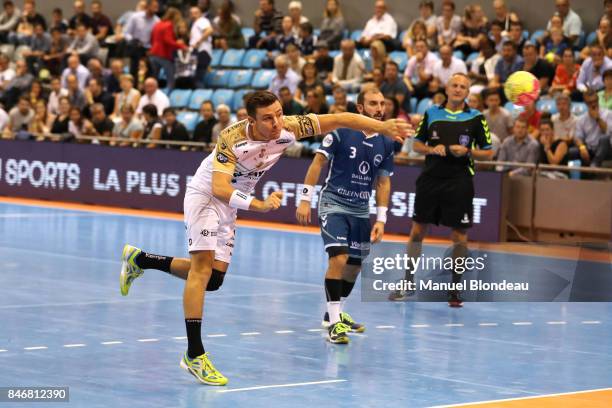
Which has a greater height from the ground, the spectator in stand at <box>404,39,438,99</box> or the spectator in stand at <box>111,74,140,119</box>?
the spectator in stand at <box>404,39,438,99</box>

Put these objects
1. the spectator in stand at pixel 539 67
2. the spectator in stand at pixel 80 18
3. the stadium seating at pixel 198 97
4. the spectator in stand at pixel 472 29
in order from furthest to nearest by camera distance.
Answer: the spectator in stand at pixel 80 18 < the stadium seating at pixel 198 97 < the spectator in stand at pixel 472 29 < the spectator in stand at pixel 539 67

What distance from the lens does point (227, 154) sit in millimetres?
8641

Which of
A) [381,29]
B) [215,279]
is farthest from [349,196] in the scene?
[381,29]

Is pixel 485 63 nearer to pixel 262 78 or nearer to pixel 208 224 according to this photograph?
pixel 262 78

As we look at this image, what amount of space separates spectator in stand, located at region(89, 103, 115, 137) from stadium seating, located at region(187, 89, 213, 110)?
198cm

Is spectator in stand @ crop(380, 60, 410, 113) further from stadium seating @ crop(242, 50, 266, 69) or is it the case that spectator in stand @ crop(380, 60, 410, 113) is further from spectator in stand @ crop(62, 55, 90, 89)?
spectator in stand @ crop(62, 55, 90, 89)

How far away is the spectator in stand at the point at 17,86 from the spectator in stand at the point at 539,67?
12370 mm

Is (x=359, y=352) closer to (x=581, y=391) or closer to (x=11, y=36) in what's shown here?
(x=581, y=391)

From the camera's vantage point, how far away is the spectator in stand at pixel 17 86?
27.3 m

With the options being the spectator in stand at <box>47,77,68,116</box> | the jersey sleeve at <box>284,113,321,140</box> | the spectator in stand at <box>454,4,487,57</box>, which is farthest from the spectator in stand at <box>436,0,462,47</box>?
the jersey sleeve at <box>284,113,321,140</box>

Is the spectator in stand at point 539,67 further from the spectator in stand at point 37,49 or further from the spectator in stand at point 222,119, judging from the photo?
the spectator in stand at point 37,49

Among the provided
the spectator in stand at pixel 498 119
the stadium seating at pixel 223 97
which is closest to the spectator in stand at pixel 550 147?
the spectator in stand at pixel 498 119

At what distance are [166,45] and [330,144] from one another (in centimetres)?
1569

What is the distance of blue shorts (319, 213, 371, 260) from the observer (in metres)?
10.8
